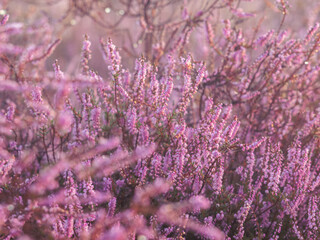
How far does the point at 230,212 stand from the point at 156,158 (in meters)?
0.63

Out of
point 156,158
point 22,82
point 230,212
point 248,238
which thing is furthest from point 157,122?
point 22,82

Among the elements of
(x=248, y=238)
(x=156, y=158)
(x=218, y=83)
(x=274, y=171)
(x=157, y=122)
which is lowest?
(x=248, y=238)

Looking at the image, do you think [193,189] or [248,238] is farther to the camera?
[193,189]

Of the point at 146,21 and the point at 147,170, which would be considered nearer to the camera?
the point at 147,170

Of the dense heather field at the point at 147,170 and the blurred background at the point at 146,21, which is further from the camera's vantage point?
the blurred background at the point at 146,21

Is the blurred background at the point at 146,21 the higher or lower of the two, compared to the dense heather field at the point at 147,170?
higher

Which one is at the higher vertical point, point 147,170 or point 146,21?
point 146,21

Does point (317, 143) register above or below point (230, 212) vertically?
above

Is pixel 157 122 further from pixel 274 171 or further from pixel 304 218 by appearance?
pixel 304 218

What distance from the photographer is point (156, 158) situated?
→ 2094 mm

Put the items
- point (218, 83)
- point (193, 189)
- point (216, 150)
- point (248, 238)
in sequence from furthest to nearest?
point (218, 83) → point (193, 189) → point (248, 238) → point (216, 150)

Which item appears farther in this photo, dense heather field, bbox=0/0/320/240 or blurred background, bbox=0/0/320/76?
blurred background, bbox=0/0/320/76

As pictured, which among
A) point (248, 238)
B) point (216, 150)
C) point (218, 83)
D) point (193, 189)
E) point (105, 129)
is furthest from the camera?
point (218, 83)

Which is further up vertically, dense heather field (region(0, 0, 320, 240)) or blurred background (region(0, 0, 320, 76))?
blurred background (region(0, 0, 320, 76))
